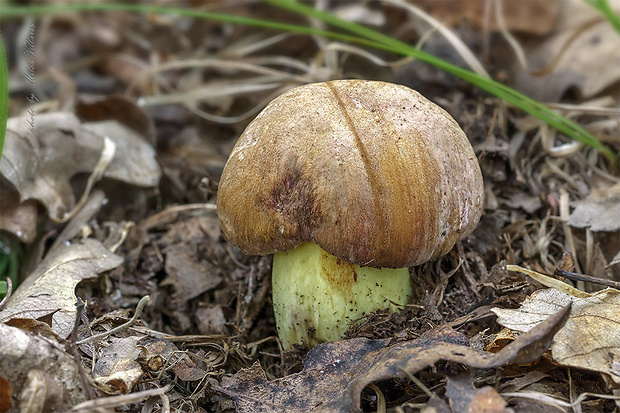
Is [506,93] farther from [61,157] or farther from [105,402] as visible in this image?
[61,157]

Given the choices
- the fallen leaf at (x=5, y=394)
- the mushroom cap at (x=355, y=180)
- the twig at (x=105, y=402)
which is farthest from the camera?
the mushroom cap at (x=355, y=180)

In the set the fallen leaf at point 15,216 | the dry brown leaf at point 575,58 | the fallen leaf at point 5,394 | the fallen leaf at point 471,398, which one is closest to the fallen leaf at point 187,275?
the fallen leaf at point 15,216

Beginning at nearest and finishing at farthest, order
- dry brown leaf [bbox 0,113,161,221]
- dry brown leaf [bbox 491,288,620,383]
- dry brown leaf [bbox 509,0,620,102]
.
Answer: dry brown leaf [bbox 491,288,620,383], dry brown leaf [bbox 0,113,161,221], dry brown leaf [bbox 509,0,620,102]

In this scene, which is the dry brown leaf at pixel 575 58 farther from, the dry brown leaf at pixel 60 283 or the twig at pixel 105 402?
the twig at pixel 105 402

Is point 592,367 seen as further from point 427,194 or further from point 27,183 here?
point 27,183

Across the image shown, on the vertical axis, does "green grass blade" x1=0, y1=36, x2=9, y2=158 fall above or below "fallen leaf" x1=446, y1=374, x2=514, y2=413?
above

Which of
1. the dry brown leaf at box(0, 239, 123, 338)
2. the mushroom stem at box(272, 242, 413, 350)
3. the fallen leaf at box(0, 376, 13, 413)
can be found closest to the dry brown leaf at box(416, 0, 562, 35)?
the mushroom stem at box(272, 242, 413, 350)

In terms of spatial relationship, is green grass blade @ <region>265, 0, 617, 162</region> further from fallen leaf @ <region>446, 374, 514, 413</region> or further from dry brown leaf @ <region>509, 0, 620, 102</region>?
fallen leaf @ <region>446, 374, 514, 413</region>
